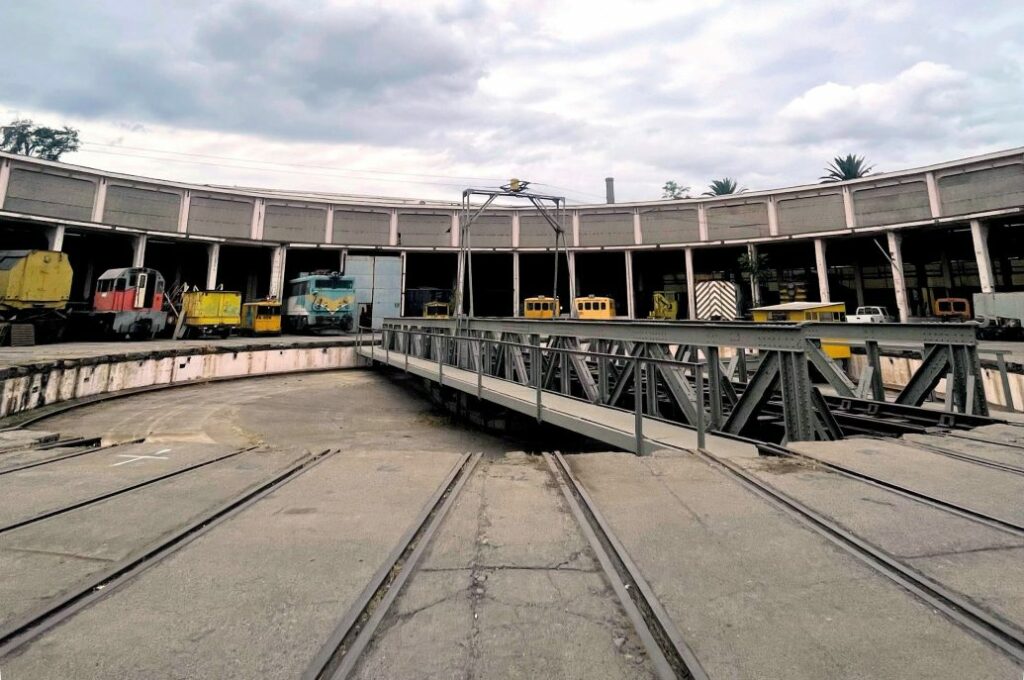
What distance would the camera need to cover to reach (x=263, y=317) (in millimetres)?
25250

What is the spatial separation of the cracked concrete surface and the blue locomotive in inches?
1025

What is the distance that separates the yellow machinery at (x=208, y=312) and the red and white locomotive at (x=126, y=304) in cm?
216

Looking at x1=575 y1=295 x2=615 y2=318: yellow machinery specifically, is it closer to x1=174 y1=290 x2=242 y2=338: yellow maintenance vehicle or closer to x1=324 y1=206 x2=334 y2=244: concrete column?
x1=174 y1=290 x2=242 y2=338: yellow maintenance vehicle

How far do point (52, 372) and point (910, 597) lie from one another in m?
16.3

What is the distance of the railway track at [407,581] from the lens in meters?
1.66

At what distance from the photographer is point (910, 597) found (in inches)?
81.7

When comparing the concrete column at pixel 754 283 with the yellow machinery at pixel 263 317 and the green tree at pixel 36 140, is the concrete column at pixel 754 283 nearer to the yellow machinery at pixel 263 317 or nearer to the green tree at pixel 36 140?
the yellow machinery at pixel 263 317

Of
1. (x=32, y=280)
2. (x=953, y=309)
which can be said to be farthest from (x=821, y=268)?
(x=32, y=280)

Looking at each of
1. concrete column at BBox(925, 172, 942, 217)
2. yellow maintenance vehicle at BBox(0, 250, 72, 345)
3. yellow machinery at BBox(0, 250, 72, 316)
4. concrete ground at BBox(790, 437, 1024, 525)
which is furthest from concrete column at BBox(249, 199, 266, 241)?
concrete column at BBox(925, 172, 942, 217)

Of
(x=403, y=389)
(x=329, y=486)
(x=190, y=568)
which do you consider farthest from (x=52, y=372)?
(x=190, y=568)

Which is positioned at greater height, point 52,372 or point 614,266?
point 614,266

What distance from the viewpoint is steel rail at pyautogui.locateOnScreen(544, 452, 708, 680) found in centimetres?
166

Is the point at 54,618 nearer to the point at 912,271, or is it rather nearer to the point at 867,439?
the point at 867,439

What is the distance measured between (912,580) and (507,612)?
2.19m
